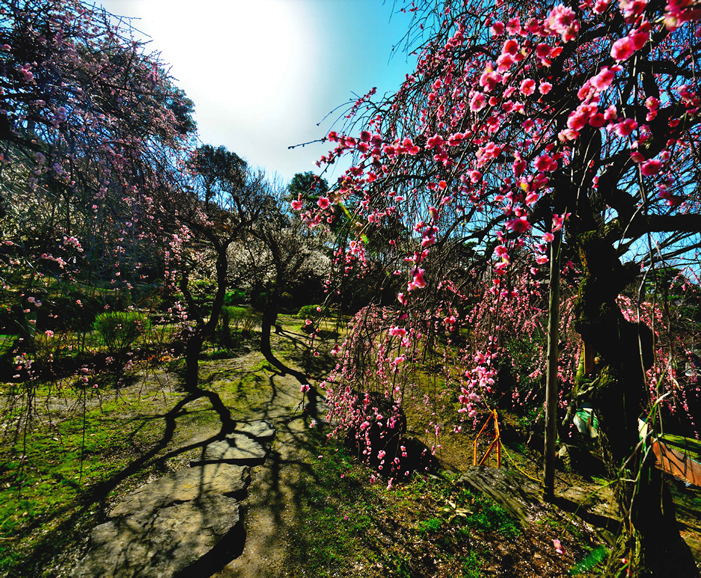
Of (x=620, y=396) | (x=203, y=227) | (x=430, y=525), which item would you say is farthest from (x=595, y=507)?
(x=203, y=227)

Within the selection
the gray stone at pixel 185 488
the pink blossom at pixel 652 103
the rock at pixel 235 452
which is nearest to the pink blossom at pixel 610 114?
the pink blossom at pixel 652 103

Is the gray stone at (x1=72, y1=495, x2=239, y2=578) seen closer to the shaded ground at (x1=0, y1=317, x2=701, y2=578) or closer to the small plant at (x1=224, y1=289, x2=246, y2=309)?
the shaded ground at (x1=0, y1=317, x2=701, y2=578)

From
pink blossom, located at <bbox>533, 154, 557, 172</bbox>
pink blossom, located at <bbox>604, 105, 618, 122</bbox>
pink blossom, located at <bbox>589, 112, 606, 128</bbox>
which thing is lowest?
→ pink blossom, located at <bbox>533, 154, 557, 172</bbox>

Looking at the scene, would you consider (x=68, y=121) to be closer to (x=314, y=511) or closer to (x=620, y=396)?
(x=314, y=511)

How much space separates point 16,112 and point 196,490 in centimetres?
354

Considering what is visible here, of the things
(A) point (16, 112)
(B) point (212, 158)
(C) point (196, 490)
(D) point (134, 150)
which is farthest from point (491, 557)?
(B) point (212, 158)

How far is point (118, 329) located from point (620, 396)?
7.95 m

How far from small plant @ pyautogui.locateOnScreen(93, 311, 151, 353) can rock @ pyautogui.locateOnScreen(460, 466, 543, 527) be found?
6262mm

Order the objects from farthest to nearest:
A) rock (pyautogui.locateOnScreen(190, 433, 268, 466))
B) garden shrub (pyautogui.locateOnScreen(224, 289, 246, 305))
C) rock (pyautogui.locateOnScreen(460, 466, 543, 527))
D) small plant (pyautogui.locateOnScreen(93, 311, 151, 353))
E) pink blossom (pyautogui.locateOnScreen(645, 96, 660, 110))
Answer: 1. garden shrub (pyautogui.locateOnScreen(224, 289, 246, 305))
2. small plant (pyautogui.locateOnScreen(93, 311, 151, 353))
3. rock (pyautogui.locateOnScreen(190, 433, 268, 466))
4. rock (pyautogui.locateOnScreen(460, 466, 543, 527))
5. pink blossom (pyautogui.locateOnScreen(645, 96, 660, 110))

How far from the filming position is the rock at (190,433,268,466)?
339 cm

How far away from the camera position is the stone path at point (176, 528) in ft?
6.59

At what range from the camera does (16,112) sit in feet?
7.79

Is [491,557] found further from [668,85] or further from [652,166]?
[668,85]

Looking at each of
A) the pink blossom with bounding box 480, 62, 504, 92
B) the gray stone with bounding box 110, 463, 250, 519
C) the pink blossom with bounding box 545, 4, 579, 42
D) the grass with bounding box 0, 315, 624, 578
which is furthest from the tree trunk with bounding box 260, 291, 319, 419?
the pink blossom with bounding box 545, 4, 579, 42
